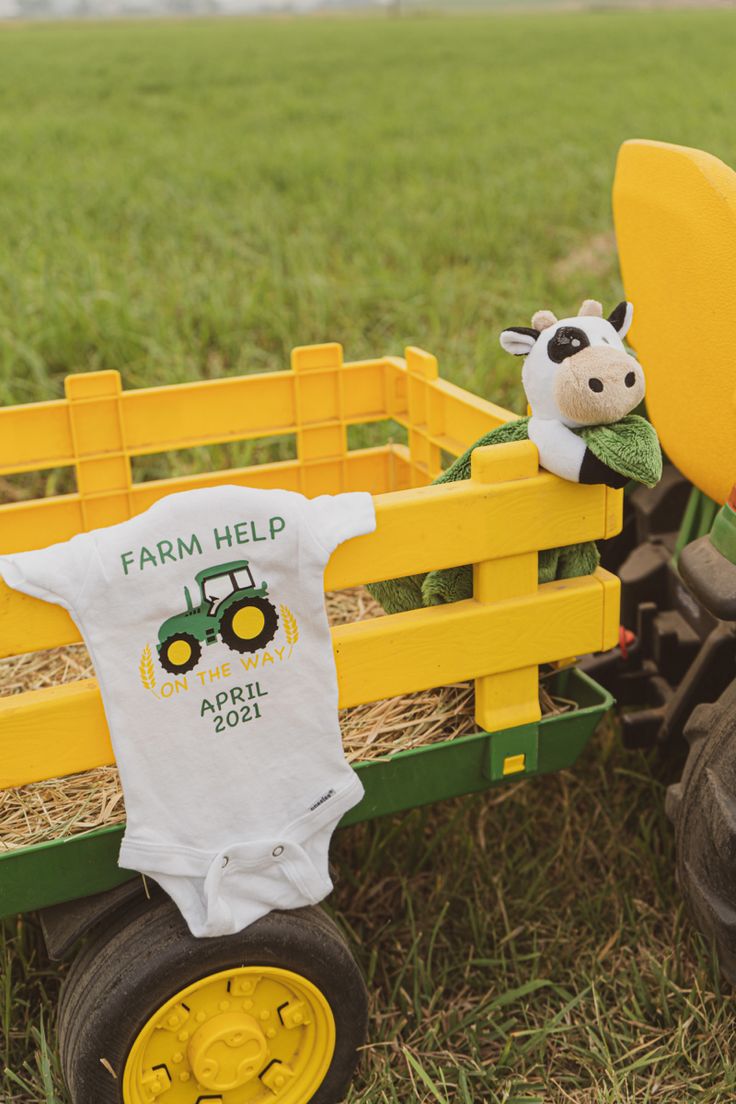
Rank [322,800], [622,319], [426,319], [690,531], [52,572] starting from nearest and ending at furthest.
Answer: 1. [52,572]
2. [322,800]
3. [622,319]
4. [690,531]
5. [426,319]

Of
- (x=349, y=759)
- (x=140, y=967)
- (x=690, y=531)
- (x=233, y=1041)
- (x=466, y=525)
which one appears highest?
(x=466, y=525)

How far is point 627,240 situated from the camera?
212 cm

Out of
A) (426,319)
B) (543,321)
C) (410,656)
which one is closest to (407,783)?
(410,656)

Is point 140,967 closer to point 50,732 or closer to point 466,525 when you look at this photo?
point 50,732

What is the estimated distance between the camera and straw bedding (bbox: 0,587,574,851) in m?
1.78

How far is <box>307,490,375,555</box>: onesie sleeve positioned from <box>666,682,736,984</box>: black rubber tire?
67 centimetres

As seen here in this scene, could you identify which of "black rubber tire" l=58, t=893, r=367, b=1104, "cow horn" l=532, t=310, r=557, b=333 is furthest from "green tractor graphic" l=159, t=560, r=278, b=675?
"cow horn" l=532, t=310, r=557, b=333

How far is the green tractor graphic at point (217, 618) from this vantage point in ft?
4.91

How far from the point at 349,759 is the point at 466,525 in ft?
1.54

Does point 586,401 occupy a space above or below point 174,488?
above

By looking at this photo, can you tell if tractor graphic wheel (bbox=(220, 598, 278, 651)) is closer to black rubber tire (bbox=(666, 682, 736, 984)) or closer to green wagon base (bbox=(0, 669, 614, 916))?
green wagon base (bbox=(0, 669, 614, 916))

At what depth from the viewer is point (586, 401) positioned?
5.49 ft

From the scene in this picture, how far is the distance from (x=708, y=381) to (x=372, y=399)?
3.22 feet

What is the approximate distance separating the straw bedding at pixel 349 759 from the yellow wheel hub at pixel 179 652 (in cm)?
33
